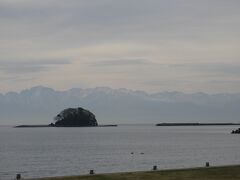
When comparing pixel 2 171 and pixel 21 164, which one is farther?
pixel 21 164

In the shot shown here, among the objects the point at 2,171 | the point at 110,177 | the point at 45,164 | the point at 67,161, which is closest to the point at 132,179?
the point at 110,177

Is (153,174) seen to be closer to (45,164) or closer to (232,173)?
(232,173)

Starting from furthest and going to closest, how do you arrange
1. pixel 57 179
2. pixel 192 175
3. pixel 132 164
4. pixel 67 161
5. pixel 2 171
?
pixel 67 161
pixel 132 164
pixel 2 171
pixel 192 175
pixel 57 179

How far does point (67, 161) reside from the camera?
122 meters

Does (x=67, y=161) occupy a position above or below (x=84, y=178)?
above

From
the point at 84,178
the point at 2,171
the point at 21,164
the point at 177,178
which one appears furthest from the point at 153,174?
the point at 21,164

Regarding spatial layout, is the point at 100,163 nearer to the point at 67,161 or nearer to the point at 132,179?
the point at 67,161

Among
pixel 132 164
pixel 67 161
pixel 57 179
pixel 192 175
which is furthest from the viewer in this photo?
pixel 67 161

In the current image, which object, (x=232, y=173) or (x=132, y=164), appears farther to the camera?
(x=132, y=164)

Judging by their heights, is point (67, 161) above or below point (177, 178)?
above

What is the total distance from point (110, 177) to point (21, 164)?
225ft

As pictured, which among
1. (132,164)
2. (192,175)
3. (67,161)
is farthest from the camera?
(67,161)

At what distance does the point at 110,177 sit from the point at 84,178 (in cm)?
290

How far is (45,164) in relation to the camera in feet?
370
